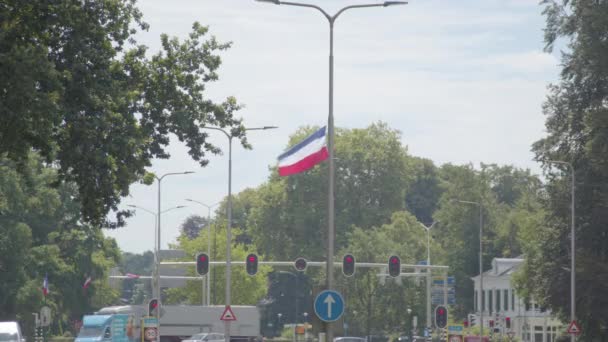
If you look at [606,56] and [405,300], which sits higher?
[606,56]

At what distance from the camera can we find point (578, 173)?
57.8 m

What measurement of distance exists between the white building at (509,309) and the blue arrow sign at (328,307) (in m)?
69.5

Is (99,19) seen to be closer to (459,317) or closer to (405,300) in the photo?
(405,300)

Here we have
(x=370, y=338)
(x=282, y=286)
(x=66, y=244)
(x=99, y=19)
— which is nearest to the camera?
(x=99, y=19)

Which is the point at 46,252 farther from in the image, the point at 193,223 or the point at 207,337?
the point at 193,223

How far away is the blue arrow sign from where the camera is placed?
85.9 ft

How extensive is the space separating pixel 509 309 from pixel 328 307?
81263mm

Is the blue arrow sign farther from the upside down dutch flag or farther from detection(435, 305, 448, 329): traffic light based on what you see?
detection(435, 305, 448, 329): traffic light

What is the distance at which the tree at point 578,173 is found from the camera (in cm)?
5603

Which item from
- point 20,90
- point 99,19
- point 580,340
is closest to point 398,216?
point 580,340

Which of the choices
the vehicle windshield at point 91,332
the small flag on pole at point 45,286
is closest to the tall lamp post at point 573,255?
the vehicle windshield at point 91,332

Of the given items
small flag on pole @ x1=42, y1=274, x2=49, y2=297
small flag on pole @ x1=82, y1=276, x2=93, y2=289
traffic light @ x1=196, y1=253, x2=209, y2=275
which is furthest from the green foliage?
traffic light @ x1=196, y1=253, x2=209, y2=275

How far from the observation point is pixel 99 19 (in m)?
31.0

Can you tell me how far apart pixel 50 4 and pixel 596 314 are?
36.4m
